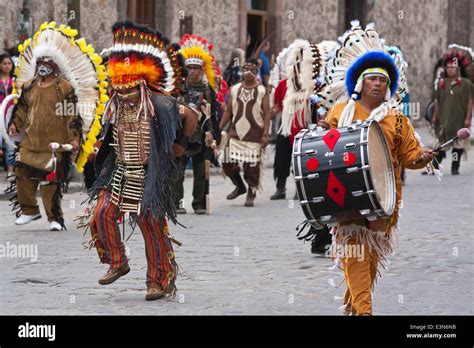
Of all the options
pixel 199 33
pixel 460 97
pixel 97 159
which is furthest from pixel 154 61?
pixel 199 33

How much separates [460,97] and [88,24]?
635 centimetres

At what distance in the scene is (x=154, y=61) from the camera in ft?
27.0

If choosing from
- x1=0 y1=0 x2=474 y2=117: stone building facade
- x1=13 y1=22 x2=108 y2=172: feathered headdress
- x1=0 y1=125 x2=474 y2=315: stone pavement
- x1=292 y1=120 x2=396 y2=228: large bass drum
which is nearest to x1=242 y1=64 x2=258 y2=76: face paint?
x1=0 y1=125 x2=474 y2=315: stone pavement

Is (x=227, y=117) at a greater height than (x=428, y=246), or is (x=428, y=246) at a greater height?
(x=227, y=117)

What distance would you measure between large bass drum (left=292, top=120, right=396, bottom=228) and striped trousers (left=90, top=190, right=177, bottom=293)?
56.9 inches

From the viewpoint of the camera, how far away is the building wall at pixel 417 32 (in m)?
31.0

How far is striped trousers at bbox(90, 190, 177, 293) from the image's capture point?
8.12 m

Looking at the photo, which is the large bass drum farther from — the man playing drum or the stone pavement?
the stone pavement

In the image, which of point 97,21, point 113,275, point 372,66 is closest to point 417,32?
point 97,21

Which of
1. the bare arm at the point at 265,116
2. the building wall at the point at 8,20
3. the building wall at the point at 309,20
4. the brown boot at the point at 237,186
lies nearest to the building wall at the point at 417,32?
the building wall at the point at 309,20

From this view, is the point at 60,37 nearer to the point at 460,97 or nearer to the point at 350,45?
the point at 350,45

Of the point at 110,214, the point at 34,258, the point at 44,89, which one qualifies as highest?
the point at 44,89

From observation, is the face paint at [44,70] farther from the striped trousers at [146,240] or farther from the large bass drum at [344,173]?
the large bass drum at [344,173]

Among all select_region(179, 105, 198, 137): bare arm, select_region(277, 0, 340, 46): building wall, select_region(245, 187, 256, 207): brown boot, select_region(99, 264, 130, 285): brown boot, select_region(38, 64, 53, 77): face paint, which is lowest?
select_region(245, 187, 256, 207): brown boot
